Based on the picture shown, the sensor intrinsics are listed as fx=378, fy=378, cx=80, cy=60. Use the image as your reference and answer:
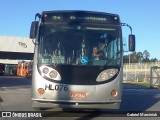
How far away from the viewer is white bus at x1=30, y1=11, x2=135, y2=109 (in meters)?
11.3

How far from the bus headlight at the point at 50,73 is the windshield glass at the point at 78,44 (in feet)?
0.73

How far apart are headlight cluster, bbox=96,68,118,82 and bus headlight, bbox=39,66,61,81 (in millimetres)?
1245

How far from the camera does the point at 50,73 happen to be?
1145 centimetres

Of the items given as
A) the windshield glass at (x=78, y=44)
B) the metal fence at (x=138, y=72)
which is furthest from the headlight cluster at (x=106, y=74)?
the metal fence at (x=138, y=72)

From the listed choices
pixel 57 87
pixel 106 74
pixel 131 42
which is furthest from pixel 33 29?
pixel 131 42

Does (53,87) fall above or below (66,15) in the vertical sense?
below

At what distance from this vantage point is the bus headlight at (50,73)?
11406 mm

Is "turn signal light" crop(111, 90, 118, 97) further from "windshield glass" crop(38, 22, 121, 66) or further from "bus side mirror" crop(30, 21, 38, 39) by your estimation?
"bus side mirror" crop(30, 21, 38, 39)

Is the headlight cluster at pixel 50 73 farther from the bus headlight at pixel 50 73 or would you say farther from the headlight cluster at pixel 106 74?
the headlight cluster at pixel 106 74

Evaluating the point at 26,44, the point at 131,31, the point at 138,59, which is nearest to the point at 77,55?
the point at 131,31

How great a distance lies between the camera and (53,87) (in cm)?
1129

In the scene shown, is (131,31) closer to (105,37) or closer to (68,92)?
(105,37)

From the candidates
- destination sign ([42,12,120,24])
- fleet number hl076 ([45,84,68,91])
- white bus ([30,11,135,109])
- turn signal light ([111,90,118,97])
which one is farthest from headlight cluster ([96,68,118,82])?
destination sign ([42,12,120,24])

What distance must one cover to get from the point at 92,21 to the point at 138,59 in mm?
145122
